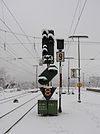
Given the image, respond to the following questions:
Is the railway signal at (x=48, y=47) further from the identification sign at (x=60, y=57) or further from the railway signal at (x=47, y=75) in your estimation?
the identification sign at (x=60, y=57)

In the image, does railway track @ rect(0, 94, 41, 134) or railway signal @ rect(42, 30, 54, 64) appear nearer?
railway track @ rect(0, 94, 41, 134)

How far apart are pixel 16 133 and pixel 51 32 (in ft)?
32.9

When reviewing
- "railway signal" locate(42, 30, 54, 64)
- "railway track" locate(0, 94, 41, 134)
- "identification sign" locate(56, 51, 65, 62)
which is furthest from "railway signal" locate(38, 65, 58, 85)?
"railway track" locate(0, 94, 41, 134)

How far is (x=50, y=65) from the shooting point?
819 inches

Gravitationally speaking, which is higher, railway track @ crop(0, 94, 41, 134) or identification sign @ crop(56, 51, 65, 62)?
identification sign @ crop(56, 51, 65, 62)

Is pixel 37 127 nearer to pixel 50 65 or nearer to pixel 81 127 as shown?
pixel 81 127

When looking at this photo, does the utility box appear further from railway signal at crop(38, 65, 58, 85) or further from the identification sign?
the identification sign

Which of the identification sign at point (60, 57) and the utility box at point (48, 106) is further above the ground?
the identification sign at point (60, 57)

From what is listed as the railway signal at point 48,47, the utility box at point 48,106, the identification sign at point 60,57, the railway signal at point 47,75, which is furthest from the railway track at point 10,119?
the identification sign at point 60,57

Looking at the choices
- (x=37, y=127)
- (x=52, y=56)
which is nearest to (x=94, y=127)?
(x=37, y=127)

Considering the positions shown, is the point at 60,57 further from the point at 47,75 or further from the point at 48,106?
the point at 48,106

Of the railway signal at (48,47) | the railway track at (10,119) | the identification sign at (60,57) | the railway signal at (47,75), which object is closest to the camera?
the railway track at (10,119)

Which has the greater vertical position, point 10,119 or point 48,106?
point 48,106

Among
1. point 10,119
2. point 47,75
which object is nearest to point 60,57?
point 47,75
